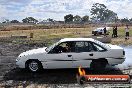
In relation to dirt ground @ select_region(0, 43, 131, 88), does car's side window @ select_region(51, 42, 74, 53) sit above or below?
above

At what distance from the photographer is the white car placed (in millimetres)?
12617

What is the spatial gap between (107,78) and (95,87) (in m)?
2.69

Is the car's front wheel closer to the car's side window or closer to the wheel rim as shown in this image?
the wheel rim

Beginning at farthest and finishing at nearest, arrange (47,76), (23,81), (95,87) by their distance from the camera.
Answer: (47,76) → (23,81) → (95,87)

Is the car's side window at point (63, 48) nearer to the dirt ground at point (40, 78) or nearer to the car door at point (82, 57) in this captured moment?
the car door at point (82, 57)

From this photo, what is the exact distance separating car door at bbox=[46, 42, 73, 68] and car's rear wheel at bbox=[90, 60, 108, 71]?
3.09 ft

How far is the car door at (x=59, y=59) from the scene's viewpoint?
41.4 feet

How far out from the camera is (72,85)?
35.4ft

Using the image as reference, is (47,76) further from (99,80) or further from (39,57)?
(99,80)

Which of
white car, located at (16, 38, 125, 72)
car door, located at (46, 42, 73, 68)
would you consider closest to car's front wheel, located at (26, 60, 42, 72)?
white car, located at (16, 38, 125, 72)

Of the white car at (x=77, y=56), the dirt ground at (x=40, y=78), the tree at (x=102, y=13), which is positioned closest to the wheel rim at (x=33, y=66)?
the white car at (x=77, y=56)

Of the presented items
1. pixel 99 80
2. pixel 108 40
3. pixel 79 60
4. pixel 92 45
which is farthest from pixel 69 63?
pixel 108 40

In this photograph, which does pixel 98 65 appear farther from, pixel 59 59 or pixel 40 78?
pixel 40 78

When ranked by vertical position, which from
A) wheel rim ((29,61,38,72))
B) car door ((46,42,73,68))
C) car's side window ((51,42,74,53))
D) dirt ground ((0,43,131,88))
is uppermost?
car's side window ((51,42,74,53))
